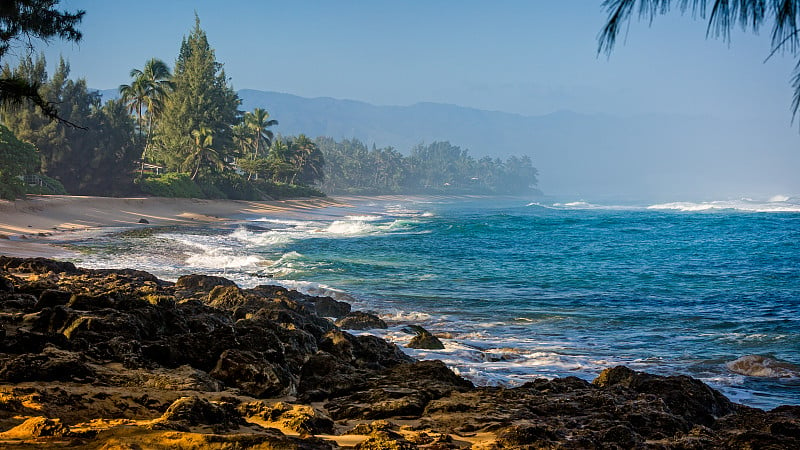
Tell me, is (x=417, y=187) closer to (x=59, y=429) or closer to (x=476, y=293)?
(x=476, y=293)

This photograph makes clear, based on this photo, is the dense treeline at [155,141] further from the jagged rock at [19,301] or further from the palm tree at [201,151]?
the jagged rock at [19,301]

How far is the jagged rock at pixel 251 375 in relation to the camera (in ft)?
21.2

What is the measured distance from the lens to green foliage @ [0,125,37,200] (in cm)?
3195

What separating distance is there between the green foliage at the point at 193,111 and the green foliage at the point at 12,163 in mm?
27295

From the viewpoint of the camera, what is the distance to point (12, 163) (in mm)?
32500

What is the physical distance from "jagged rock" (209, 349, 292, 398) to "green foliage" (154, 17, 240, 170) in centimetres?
5827

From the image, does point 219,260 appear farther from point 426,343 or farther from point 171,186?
point 171,186

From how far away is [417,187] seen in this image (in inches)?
6732

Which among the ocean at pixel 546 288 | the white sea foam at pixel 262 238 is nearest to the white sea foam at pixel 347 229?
the ocean at pixel 546 288

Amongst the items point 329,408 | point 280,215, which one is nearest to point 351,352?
point 329,408

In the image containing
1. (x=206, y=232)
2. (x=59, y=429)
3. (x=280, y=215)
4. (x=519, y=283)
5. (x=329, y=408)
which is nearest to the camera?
(x=59, y=429)

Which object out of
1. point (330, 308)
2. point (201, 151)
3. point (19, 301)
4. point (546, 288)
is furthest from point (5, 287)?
point (201, 151)

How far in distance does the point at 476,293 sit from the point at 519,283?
295cm

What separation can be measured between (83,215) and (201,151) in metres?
25.4
